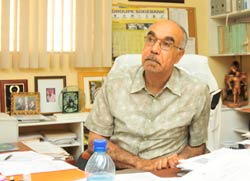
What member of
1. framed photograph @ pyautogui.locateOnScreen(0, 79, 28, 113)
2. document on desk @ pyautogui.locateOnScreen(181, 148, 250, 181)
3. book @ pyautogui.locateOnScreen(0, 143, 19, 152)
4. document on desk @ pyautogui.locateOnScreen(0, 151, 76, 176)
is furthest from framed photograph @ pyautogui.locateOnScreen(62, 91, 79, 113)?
document on desk @ pyautogui.locateOnScreen(181, 148, 250, 181)

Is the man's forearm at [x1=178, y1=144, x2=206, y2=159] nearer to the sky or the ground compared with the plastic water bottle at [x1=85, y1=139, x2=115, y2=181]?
nearer to the ground

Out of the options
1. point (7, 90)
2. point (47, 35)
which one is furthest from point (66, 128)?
point (47, 35)

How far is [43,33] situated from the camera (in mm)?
3178

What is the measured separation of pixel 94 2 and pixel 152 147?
183cm

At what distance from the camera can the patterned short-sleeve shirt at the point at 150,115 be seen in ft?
6.22

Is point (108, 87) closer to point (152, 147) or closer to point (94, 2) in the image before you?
point (152, 147)

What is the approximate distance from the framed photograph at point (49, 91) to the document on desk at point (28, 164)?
167 cm

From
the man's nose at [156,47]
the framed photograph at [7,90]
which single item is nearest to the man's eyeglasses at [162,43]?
the man's nose at [156,47]

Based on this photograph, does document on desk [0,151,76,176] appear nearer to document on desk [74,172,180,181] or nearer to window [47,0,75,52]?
document on desk [74,172,180,181]

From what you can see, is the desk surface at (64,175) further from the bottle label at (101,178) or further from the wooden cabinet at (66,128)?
the wooden cabinet at (66,128)

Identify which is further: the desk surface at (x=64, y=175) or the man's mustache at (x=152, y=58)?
the man's mustache at (x=152, y=58)

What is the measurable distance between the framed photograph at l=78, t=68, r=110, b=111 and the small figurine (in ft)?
4.11

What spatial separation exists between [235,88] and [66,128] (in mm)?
1609

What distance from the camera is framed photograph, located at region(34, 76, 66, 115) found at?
10.6 feet
